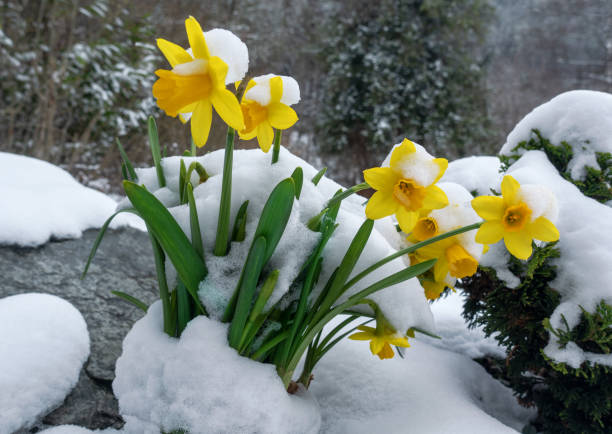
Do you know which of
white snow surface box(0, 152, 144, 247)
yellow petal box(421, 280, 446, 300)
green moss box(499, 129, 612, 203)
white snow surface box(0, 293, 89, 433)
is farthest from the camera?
white snow surface box(0, 152, 144, 247)

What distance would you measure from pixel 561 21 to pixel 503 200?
1379 centimetres

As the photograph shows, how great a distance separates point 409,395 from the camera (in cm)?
94

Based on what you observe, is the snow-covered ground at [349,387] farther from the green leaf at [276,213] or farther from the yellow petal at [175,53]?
the yellow petal at [175,53]

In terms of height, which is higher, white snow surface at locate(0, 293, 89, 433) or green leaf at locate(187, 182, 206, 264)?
green leaf at locate(187, 182, 206, 264)

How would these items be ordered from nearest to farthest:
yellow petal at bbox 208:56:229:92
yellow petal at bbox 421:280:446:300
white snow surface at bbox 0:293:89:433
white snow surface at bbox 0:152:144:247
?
yellow petal at bbox 208:56:229:92 < yellow petal at bbox 421:280:446:300 < white snow surface at bbox 0:293:89:433 < white snow surface at bbox 0:152:144:247

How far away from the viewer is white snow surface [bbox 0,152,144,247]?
143 centimetres

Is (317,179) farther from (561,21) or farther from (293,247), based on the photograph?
(561,21)

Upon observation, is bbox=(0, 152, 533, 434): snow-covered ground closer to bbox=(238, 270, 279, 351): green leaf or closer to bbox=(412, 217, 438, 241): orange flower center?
bbox=(238, 270, 279, 351): green leaf

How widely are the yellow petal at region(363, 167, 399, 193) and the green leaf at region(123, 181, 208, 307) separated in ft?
0.99

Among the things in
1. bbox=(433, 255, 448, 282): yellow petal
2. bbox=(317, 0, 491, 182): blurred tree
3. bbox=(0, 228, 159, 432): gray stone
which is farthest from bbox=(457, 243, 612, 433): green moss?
bbox=(317, 0, 491, 182): blurred tree

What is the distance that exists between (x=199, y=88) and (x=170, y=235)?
23 centimetres

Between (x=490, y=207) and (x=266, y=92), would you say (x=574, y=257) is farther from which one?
(x=266, y=92)

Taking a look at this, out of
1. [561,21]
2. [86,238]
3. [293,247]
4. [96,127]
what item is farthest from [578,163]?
[561,21]

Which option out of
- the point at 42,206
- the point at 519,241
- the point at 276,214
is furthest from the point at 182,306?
the point at 42,206
